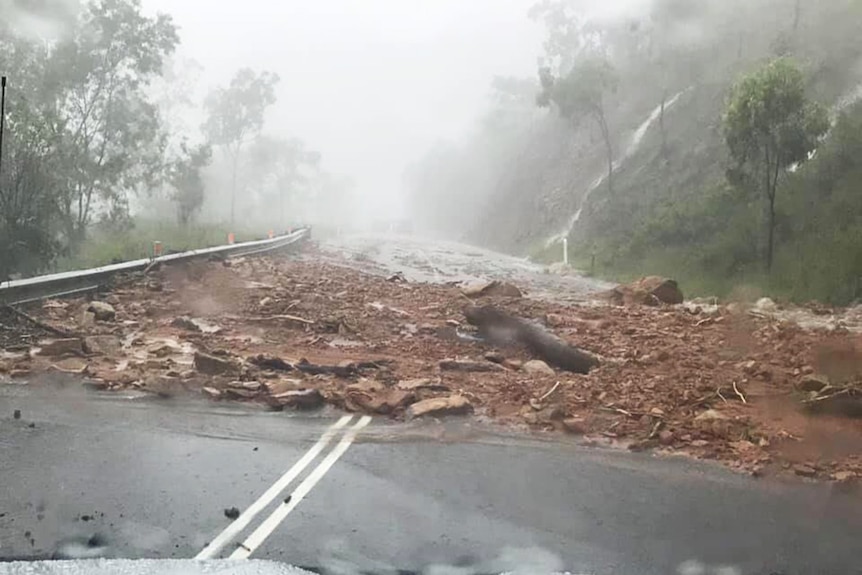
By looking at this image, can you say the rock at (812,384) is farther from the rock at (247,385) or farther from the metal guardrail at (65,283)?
the metal guardrail at (65,283)

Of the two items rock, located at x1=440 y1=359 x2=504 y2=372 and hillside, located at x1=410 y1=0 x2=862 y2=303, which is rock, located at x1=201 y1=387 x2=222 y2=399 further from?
hillside, located at x1=410 y1=0 x2=862 y2=303

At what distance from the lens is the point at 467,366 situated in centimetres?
1067

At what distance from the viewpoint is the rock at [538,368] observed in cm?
1045

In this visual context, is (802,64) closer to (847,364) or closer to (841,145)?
(841,145)

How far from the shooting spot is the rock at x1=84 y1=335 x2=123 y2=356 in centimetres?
1051

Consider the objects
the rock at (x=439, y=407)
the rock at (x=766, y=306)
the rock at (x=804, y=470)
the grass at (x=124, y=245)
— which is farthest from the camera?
the grass at (x=124, y=245)

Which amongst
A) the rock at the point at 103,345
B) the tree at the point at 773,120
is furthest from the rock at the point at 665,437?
the tree at the point at 773,120

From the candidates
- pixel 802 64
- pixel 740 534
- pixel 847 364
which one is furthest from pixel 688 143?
pixel 740 534

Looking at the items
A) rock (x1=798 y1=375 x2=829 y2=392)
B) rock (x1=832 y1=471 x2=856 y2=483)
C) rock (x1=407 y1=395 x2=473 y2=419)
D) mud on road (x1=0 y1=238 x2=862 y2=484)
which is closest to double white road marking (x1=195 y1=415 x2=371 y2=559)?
rock (x1=407 y1=395 x2=473 y2=419)

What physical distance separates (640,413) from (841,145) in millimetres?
20584

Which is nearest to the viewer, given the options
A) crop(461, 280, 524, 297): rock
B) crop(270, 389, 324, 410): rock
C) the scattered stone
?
the scattered stone

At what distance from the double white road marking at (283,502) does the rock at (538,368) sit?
3234 mm

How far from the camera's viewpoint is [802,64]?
32.8 metres

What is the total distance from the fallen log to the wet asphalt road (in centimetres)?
347
